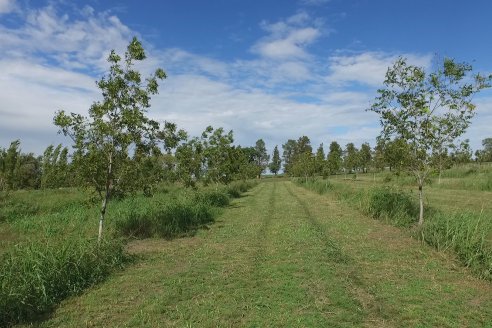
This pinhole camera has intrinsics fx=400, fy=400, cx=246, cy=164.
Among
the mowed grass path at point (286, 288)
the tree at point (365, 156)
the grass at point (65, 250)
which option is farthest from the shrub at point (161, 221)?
the tree at point (365, 156)

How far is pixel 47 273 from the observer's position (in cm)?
736

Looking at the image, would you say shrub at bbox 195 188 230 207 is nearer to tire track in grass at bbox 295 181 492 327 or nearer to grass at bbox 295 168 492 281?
grass at bbox 295 168 492 281

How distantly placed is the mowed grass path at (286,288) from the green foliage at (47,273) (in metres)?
0.35

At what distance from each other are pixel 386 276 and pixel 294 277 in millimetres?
1989

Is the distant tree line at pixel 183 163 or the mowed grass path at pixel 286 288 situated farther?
the distant tree line at pixel 183 163

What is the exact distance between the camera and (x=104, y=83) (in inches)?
419

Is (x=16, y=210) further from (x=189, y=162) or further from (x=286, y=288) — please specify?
(x=286, y=288)

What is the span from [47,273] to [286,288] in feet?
14.6

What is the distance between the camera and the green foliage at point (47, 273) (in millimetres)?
6312

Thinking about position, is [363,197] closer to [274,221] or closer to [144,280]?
[274,221]

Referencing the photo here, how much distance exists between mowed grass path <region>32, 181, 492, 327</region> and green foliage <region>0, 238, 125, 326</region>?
0.35m

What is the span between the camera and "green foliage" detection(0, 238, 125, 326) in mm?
6312

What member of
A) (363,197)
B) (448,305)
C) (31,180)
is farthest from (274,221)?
(31,180)

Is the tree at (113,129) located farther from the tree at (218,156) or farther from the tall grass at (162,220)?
the tree at (218,156)
